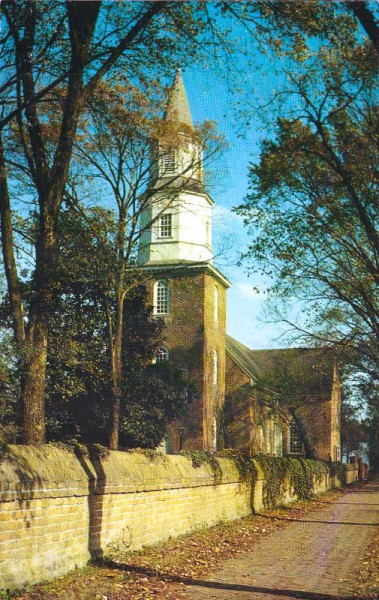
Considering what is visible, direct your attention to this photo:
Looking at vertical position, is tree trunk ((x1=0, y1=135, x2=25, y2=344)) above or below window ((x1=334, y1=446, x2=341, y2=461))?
above

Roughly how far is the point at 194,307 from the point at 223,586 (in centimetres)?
3061

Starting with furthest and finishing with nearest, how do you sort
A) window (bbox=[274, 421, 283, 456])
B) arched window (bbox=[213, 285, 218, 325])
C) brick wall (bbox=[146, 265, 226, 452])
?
1. window (bbox=[274, 421, 283, 456])
2. arched window (bbox=[213, 285, 218, 325])
3. brick wall (bbox=[146, 265, 226, 452])

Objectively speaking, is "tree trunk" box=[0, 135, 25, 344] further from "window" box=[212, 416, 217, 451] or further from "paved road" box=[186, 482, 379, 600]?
"window" box=[212, 416, 217, 451]

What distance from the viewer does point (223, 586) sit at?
872 centimetres

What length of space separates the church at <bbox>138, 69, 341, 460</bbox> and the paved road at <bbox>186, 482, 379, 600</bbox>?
28.4 ft

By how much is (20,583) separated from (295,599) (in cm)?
297

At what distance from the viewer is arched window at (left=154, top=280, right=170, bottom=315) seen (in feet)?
116

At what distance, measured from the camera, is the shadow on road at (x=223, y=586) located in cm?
841

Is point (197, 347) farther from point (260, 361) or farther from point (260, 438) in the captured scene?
point (260, 361)

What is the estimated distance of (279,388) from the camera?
38.9 m

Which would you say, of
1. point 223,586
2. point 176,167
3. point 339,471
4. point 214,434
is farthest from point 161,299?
point 223,586

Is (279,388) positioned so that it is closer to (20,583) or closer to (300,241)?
(300,241)

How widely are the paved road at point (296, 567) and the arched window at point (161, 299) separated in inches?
735

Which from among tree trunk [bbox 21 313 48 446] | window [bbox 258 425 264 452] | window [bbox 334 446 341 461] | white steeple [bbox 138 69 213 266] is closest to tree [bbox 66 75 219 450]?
white steeple [bbox 138 69 213 266]
